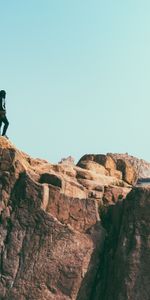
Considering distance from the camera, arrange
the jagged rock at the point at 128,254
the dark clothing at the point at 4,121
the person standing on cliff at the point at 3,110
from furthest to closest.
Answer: the dark clothing at the point at 4,121 → the person standing on cliff at the point at 3,110 → the jagged rock at the point at 128,254

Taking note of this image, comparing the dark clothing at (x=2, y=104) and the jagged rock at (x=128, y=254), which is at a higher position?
the dark clothing at (x=2, y=104)

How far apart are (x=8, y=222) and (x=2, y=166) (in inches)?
125

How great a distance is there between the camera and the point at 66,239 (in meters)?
31.5

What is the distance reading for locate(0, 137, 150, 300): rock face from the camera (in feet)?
100

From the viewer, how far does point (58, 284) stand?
31047 mm

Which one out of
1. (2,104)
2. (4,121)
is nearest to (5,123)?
(4,121)

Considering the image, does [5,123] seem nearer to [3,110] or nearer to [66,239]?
[3,110]

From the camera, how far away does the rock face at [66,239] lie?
30.6 m

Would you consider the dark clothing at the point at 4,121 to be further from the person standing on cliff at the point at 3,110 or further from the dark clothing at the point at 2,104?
the dark clothing at the point at 2,104

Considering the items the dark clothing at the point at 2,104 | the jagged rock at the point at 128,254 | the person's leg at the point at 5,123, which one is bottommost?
the jagged rock at the point at 128,254

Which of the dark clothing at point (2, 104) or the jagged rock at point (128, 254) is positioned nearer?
the jagged rock at point (128, 254)

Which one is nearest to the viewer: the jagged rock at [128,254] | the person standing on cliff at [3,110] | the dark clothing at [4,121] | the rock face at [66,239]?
the jagged rock at [128,254]

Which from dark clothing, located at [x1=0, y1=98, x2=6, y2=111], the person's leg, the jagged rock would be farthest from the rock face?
dark clothing, located at [x1=0, y1=98, x2=6, y2=111]

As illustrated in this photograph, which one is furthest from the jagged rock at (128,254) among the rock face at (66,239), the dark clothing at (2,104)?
the dark clothing at (2,104)
